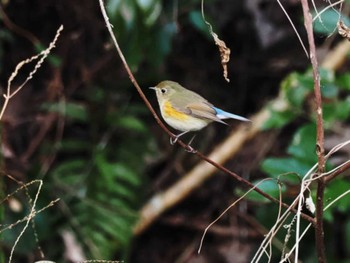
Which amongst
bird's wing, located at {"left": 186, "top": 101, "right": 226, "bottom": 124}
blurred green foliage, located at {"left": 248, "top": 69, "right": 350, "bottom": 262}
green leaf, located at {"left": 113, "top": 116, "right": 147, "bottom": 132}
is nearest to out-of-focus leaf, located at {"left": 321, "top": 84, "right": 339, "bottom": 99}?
blurred green foliage, located at {"left": 248, "top": 69, "right": 350, "bottom": 262}

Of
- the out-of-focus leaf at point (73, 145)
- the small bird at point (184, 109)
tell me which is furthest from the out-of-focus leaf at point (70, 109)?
the small bird at point (184, 109)

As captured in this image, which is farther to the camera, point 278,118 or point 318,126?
point 278,118

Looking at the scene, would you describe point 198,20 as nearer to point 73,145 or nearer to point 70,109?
point 70,109

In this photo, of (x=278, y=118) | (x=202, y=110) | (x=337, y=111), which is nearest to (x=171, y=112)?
(x=202, y=110)

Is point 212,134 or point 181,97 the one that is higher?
point 181,97

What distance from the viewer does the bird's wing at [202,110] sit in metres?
2.57

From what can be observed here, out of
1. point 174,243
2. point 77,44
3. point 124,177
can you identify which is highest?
point 77,44

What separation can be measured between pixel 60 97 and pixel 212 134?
1063 mm

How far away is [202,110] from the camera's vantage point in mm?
2605

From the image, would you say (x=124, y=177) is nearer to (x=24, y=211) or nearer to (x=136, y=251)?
(x=24, y=211)

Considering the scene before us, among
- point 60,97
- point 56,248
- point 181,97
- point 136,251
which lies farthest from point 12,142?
point 181,97

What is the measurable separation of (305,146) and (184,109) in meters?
0.64

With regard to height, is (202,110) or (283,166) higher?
(202,110)

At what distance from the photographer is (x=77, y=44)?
13.5ft
